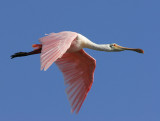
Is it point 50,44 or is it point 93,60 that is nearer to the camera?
point 50,44

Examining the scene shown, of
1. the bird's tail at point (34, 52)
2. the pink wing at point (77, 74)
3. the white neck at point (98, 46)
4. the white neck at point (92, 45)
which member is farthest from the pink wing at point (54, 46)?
the pink wing at point (77, 74)

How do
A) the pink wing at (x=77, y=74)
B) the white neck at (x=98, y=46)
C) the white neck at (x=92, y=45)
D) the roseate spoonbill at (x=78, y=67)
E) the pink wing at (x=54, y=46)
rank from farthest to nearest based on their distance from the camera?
the pink wing at (x=77, y=74) < the roseate spoonbill at (x=78, y=67) < the white neck at (x=98, y=46) < the white neck at (x=92, y=45) < the pink wing at (x=54, y=46)

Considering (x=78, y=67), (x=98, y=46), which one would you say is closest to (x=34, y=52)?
(x=78, y=67)

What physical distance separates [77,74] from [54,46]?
135 inches

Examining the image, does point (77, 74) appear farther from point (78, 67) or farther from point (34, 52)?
point (34, 52)

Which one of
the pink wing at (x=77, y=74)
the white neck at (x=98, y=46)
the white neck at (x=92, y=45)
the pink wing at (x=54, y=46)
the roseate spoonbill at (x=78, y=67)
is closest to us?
the pink wing at (x=54, y=46)

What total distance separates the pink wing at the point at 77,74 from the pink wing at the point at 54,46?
2042 millimetres

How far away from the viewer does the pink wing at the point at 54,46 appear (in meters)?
11.2

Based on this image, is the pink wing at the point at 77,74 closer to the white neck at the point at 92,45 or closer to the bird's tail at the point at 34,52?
the white neck at the point at 92,45

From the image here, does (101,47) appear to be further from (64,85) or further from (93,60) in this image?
(64,85)

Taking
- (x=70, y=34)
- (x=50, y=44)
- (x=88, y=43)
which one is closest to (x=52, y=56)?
(x=50, y=44)

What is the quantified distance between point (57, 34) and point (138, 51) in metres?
2.87

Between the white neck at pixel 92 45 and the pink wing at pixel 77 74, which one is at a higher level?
the white neck at pixel 92 45

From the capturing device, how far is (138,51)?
14.5 metres
